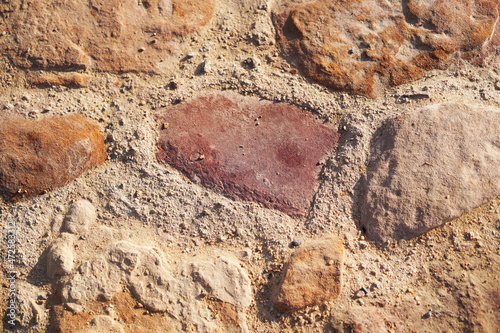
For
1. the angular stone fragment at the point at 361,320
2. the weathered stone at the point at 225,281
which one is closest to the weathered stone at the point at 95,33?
the weathered stone at the point at 225,281

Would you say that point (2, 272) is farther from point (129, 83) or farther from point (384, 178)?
point (384, 178)

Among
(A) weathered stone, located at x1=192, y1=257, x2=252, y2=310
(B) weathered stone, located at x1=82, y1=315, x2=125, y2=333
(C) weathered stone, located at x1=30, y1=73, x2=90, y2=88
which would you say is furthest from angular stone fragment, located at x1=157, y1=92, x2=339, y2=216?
(B) weathered stone, located at x1=82, y1=315, x2=125, y2=333

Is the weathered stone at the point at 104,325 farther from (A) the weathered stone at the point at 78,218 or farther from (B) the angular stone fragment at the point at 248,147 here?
(B) the angular stone fragment at the point at 248,147

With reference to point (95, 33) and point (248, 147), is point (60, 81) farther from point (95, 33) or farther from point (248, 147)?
point (248, 147)

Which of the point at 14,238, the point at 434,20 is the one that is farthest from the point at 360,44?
the point at 14,238

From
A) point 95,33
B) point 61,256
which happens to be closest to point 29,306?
point 61,256

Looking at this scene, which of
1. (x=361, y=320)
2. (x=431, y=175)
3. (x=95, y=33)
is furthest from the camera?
(x=95, y=33)
